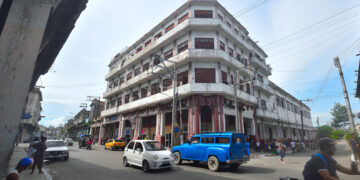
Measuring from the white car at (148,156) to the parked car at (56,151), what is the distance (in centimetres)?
521

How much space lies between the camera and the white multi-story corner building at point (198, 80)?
63.0 ft

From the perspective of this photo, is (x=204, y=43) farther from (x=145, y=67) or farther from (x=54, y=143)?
(x=54, y=143)

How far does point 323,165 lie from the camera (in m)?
2.86

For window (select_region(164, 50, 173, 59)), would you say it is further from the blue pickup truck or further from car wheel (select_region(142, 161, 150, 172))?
car wheel (select_region(142, 161, 150, 172))

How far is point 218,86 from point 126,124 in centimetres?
1904

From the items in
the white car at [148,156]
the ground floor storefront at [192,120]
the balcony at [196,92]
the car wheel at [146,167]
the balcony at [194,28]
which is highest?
the balcony at [194,28]

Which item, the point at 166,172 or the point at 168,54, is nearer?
the point at 166,172

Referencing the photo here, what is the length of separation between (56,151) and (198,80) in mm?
14159

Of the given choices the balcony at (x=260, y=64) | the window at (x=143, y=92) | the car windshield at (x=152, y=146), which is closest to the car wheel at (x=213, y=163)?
the car windshield at (x=152, y=146)

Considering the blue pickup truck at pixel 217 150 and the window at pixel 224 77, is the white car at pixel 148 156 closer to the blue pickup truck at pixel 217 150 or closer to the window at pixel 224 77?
the blue pickup truck at pixel 217 150

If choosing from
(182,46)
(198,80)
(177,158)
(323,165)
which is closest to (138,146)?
(177,158)

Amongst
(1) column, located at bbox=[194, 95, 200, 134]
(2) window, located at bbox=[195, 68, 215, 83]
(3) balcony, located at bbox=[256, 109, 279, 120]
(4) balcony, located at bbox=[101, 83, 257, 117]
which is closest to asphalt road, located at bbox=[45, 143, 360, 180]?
(1) column, located at bbox=[194, 95, 200, 134]

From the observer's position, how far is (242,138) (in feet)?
33.0

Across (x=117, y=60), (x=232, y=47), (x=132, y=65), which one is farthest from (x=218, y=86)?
(x=117, y=60)
